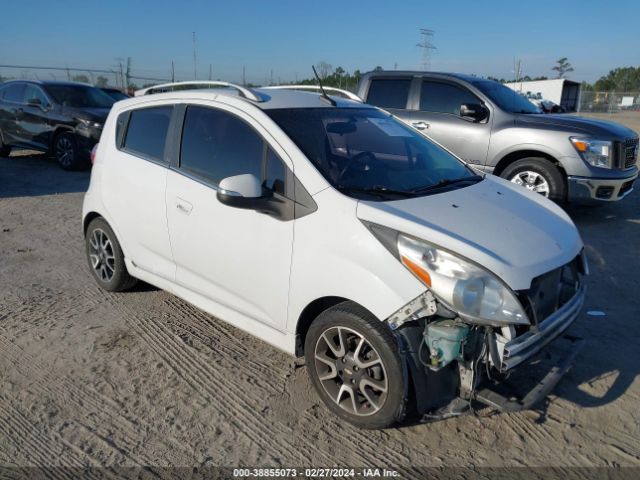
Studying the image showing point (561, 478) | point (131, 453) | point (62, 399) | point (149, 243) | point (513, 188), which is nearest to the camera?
point (561, 478)

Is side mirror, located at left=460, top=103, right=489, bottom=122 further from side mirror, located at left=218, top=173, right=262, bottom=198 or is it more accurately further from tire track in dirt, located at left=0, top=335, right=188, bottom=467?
tire track in dirt, located at left=0, top=335, right=188, bottom=467

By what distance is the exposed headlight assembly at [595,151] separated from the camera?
22.3 feet

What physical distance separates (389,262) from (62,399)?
2.17 metres

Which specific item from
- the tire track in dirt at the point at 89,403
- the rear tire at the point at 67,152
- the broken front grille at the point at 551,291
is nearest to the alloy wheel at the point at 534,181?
the broken front grille at the point at 551,291

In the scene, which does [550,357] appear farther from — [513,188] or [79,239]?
[79,239]

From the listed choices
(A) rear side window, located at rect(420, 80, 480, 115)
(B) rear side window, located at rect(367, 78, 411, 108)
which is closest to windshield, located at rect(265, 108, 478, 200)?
(A) rear side window, located at rect(420, 80, 480, 115)

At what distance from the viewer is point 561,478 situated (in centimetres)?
258

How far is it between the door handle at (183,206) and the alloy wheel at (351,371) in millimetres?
1348

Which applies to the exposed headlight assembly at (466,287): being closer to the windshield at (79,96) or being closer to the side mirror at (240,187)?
the side mirror at (240,187)

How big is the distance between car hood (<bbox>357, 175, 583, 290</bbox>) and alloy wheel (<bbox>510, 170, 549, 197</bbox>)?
12.7 ft

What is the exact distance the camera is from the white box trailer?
31859 mm

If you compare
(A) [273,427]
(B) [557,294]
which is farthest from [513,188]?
(A) [273,427]

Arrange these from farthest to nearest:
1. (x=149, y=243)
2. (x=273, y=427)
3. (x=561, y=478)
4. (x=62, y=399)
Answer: (x=149, y=243), (x=62, y=399), (x=273, y=427), (x=561, y=478)

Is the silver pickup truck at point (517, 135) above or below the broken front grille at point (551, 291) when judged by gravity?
above
